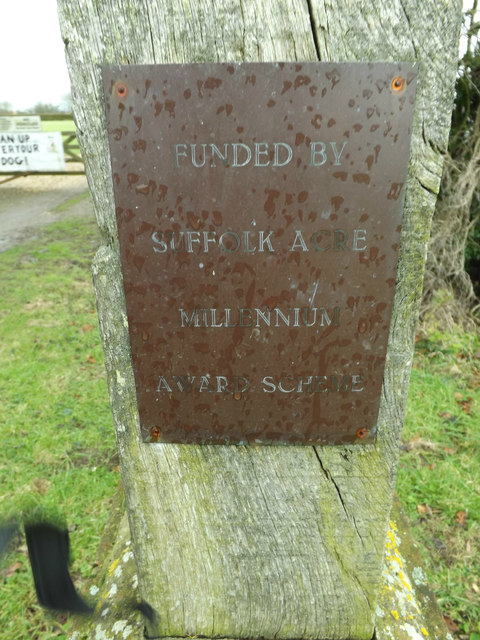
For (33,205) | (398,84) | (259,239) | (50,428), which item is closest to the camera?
(398,84)

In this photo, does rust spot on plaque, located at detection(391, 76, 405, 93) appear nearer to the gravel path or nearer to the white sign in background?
the gravel path

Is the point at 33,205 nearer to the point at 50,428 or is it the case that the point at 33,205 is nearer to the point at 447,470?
the point at 50,428

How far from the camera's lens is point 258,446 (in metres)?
1.28

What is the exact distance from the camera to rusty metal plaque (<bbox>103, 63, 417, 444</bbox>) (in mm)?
947

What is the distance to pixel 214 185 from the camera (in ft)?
3.31

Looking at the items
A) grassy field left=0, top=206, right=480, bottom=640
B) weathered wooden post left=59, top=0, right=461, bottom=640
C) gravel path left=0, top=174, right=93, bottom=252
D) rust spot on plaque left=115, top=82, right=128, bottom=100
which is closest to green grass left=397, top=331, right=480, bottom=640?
grassy field left=0, top=206, right=480, bottom=640

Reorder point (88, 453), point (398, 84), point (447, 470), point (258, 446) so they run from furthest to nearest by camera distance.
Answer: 1. point (88, 453)
2. point (447, 470)
3. point (258, 446)
4. point (398, 84)

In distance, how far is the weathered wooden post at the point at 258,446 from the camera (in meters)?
0.94

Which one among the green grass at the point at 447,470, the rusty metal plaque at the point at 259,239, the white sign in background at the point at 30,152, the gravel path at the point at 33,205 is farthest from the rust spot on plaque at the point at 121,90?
the white sign in background at the point at 30,152

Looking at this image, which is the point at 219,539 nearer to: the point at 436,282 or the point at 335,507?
the point at 335,507

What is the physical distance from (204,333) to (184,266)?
0.18m

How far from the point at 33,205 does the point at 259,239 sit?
10.9 m

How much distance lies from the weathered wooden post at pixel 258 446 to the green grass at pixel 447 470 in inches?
33.4

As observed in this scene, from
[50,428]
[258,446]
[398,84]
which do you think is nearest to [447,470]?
[258,446]
